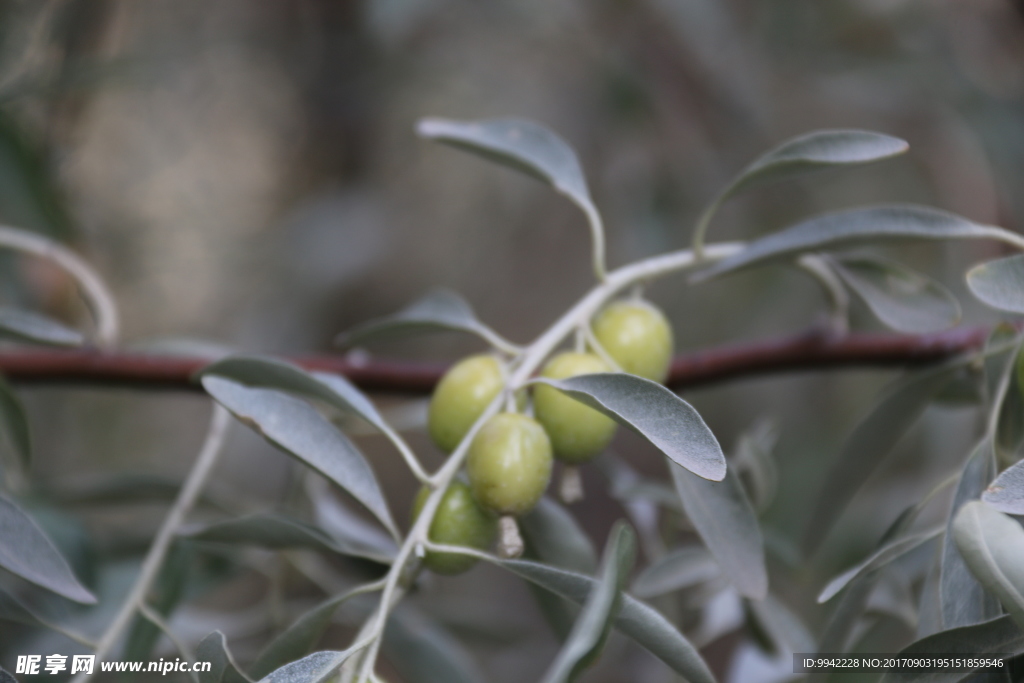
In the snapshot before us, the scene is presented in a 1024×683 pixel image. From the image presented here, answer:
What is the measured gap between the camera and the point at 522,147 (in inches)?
19.6

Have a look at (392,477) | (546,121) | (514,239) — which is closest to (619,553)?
(546,121)

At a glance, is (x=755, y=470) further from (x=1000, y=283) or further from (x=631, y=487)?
(x=1000, y=283)

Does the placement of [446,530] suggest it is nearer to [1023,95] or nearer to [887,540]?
[887,540]

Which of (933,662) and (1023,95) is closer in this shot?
(933,662)

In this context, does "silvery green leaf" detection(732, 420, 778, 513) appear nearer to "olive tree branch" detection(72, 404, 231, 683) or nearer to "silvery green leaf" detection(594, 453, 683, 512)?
"silvery green leaf" detection(594, 453, 683, 512)

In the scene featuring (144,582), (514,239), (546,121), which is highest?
(546,121)

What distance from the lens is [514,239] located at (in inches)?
76.3

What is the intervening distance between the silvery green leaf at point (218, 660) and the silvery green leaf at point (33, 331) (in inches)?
10.7

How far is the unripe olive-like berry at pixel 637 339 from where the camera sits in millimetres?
448

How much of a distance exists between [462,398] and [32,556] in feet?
0.76

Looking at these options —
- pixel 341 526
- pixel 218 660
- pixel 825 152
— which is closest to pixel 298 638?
pixel 218 660

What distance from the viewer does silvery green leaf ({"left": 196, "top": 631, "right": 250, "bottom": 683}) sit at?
1.09ft

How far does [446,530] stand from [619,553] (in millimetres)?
107

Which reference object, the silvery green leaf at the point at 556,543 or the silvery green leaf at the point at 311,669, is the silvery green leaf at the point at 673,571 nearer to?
the silvery green leaf at the point at 556,543
